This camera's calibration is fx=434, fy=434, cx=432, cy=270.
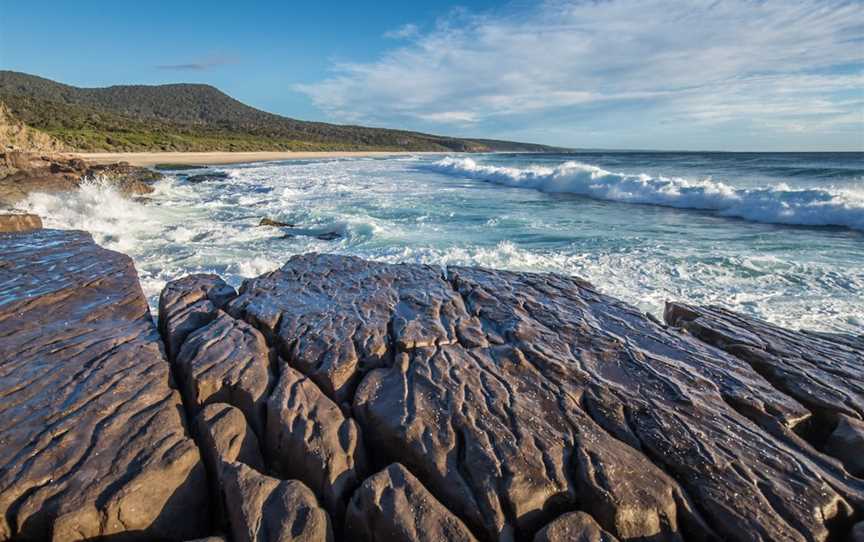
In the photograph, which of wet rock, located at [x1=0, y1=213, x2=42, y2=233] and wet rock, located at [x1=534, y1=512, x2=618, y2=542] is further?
wet rock, located at [x1=0, y1=213, x2=42, y2=233]

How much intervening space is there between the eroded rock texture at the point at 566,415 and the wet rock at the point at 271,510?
556 millimetres

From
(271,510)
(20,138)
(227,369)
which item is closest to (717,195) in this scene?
(227,369)

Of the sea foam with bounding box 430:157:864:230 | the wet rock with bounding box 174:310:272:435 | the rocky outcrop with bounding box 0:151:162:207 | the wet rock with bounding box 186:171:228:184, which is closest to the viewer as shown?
the wet rock with bounding box 174:310:272:435

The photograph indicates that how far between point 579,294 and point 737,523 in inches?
122

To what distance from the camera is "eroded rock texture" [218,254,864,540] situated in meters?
2.33

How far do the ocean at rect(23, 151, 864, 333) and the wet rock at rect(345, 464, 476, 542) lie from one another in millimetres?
5637

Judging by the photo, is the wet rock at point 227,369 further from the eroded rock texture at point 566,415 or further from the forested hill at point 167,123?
the forested hill at point 167,123

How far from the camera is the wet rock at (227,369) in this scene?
10.3 ft

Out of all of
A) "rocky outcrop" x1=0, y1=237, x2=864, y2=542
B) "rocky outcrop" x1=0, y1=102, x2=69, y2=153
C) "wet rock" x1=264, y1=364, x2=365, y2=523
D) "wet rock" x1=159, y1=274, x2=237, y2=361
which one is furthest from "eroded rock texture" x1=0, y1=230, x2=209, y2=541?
"rocky outcrop" x1=0, y1=102, x2=69, y2=153

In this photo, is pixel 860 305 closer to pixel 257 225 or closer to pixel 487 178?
pixel 257 225

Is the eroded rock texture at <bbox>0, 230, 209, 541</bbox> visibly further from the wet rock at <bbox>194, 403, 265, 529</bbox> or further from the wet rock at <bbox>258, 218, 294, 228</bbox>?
the wet rock at <bbox>258, 218, 294, 228</bbox>

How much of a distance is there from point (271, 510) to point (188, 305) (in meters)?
2.97

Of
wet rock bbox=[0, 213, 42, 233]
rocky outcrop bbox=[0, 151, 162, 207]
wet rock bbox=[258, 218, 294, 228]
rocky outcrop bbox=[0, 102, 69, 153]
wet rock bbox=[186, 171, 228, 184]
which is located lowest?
wet rock bbox=[186, 171, 228, 184]

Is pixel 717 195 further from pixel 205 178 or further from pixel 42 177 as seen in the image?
pixel 205 178
